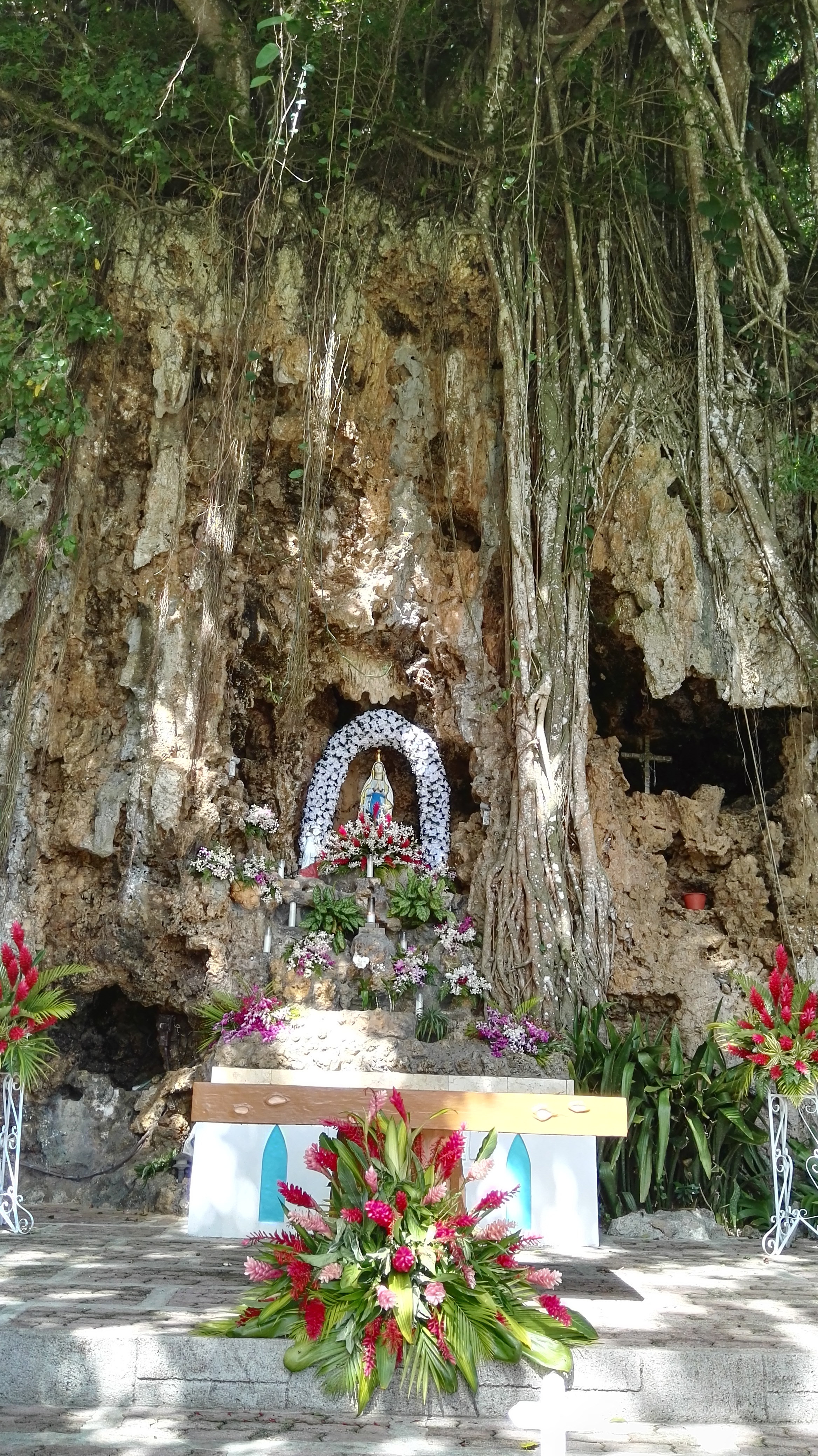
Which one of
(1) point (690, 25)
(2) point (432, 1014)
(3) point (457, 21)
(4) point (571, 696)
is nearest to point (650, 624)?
(4) point (571, 696)

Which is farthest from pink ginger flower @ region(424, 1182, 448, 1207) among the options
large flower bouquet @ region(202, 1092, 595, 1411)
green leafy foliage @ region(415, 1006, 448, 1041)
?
green leafy foliage @ region(415, 1006, 448, 1041)

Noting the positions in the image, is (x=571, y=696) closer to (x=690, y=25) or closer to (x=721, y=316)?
(x=721, y=316)

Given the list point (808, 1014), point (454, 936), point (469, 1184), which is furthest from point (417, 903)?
point (808, 1014)

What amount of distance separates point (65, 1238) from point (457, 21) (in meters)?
7.17

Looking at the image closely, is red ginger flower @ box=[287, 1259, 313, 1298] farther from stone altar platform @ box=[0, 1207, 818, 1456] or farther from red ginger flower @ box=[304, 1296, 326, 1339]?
stone altar platform @ box=[0, 1207, 818, 1456]

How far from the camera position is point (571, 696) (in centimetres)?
679

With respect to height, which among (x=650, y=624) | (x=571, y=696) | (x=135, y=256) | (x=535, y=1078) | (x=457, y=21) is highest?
(x=457, y=21)

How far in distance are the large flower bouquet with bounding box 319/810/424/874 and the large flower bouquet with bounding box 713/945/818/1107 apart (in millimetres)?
2645

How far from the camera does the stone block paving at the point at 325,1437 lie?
243 centimetres

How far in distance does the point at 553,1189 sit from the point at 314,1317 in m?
1.93

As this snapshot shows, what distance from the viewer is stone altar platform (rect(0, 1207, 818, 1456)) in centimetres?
255

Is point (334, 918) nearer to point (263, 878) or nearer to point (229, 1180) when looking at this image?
point (263, 878)

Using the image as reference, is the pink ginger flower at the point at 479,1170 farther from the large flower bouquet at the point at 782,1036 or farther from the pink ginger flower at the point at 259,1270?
the large flower bouquet at the point at 782,1036

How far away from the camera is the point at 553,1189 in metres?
4.51
